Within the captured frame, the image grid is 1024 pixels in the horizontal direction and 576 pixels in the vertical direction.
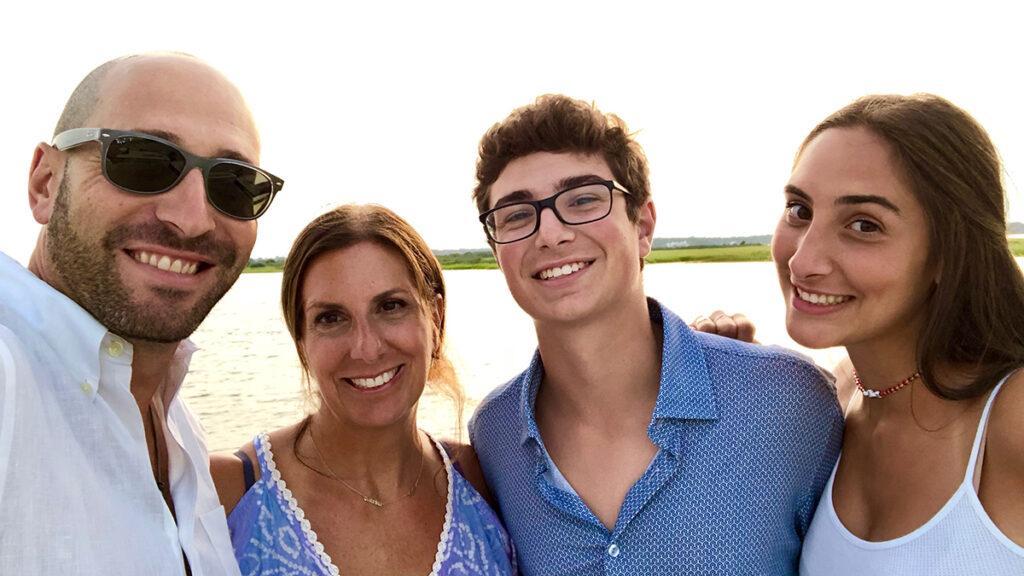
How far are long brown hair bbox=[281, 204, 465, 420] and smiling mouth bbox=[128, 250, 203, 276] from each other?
0.92m

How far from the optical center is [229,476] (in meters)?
3.74

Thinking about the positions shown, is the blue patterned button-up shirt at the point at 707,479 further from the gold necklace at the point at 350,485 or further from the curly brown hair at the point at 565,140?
the curly brown hair at the point at 565,140

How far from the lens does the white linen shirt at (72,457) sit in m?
2.36

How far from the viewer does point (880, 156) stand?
312 centimetres

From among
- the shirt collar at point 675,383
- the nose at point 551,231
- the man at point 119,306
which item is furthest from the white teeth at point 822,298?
the man at point 119,306

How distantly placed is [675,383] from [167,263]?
2341 mm

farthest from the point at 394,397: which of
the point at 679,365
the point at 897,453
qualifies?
the point at 897,453

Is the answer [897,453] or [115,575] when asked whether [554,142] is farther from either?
[115,575]

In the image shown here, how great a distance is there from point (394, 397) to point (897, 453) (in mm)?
2427

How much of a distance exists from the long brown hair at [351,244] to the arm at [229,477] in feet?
2.32

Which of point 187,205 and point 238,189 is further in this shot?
point 238,189

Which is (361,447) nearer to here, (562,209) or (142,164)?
(562,209)

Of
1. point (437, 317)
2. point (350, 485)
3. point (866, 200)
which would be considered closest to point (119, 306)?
point (350, 485)

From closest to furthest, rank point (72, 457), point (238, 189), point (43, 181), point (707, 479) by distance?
point (72, 457) < point (43, 181) < point (238, 189) < point (707, 479)
